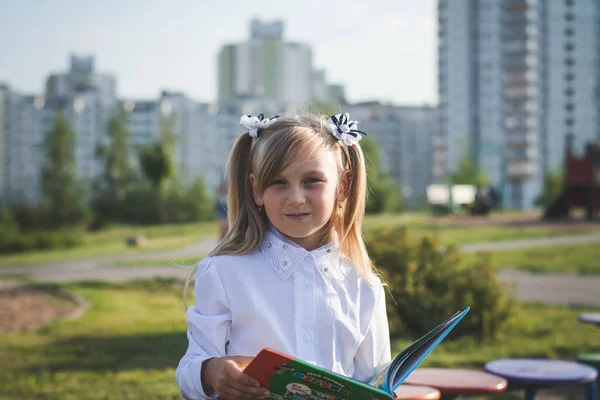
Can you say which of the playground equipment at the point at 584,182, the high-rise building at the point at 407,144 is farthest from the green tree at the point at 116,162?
the high-rise building at the point at 407,144

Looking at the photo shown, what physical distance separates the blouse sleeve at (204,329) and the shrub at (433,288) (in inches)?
180

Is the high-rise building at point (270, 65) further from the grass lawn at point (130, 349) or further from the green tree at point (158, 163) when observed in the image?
the grass lawn at point (130, 349)

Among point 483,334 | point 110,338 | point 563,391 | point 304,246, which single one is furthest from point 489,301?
point 304,246

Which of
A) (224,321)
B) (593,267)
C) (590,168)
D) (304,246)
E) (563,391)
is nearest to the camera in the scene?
(224,321)

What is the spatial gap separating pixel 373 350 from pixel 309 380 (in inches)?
19.6

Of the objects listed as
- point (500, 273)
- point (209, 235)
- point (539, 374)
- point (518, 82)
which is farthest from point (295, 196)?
point (518, 82)

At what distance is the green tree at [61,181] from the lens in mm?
39500

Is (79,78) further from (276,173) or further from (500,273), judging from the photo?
(276,173)

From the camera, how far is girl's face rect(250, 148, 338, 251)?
2311 mm

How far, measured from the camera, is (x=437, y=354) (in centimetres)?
667

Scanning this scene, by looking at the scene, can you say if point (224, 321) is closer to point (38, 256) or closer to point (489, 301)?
point (489, 301)

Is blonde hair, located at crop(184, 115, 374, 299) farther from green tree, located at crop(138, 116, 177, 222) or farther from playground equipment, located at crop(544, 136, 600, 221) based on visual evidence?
green tree, located at crop(138, 116, 177, 222)

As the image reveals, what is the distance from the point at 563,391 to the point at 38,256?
14489mm

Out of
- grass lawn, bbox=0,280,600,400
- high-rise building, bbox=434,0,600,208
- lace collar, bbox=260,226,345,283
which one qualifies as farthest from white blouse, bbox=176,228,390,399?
high-rise building, bbox=434,0,600,208
